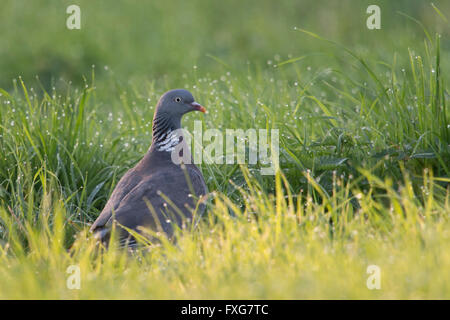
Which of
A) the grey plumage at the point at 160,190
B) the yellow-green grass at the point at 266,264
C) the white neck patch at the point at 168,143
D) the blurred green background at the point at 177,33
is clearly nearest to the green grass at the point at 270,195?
the yellow-green grass at the point at 266,264

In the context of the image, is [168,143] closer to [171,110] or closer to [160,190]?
[171,110]

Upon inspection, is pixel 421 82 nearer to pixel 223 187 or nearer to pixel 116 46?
pixel 223 187

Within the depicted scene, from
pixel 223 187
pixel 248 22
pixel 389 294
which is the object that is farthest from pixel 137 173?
pixel 248 22

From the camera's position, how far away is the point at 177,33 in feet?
32.2

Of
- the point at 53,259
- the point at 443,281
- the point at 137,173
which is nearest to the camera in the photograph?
the point at 443,281

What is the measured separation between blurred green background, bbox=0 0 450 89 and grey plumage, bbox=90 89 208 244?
378 centimetres

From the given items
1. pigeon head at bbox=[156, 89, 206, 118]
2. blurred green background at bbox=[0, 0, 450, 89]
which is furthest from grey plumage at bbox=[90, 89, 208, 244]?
blurred green background at bbox=[0, 0, 450, 89]

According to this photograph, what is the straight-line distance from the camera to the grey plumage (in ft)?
13.2

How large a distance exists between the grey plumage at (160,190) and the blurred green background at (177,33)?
149 inches

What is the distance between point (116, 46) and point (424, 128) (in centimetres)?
605

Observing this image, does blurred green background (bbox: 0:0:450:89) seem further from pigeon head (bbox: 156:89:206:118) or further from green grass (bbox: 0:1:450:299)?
pigeon head (bbox: 156:89:206:118)

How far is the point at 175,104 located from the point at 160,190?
776 mm

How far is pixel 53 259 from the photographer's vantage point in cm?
353

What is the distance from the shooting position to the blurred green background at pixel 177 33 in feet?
29.1
